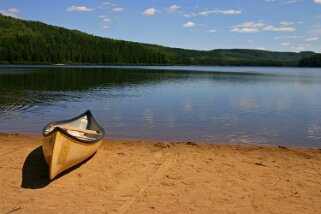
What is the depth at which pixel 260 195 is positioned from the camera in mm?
10055

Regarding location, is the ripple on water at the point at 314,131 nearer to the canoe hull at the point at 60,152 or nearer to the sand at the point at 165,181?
the sand at the point at 165,181

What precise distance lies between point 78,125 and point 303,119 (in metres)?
17.2

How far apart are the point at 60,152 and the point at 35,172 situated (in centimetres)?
162

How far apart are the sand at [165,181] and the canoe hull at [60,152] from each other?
1.32ft

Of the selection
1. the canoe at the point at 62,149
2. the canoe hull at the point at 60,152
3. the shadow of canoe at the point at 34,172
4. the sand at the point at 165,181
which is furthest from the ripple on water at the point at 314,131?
the shadow of canoe at the point at 34,172

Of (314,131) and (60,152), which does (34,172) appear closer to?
(60,152)

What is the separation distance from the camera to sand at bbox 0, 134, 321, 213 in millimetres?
9148

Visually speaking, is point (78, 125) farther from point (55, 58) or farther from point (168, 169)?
point (55, 58)

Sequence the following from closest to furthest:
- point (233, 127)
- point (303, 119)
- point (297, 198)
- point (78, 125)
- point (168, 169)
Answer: point (297, 198) < point (168, 169) < point (78, 125) < point (233, 127) < point (303, 119)

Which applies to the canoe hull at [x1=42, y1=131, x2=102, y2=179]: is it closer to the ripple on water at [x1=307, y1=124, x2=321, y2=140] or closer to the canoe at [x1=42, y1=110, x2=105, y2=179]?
the canoe at [x1=42, y1=110, x2=105, y2=179]

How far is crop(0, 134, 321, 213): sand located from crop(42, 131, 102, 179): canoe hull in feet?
1.32

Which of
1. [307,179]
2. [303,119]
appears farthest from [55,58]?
[307,179]

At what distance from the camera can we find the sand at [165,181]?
915cm

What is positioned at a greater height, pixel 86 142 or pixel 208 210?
pixel 86 142
